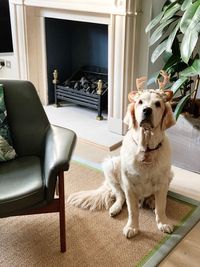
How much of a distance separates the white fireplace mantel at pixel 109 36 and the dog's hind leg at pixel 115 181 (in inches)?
42.6

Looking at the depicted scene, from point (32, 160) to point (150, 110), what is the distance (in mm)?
730

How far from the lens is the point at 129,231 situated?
2008mm

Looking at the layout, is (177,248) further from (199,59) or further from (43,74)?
(43,74)

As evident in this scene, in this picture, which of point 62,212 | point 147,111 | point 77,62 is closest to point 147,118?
point 147,111

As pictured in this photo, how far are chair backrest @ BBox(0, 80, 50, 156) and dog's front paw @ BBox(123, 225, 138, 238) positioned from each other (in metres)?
0.64

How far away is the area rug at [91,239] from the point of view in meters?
1.85

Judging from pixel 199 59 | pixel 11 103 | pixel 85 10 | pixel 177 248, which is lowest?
pixel 177 248

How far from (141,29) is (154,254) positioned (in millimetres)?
1811

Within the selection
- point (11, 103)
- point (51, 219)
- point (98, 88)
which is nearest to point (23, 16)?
point (98, 88)

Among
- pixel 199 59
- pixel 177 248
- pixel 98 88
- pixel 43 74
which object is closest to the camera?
pixel 177 248

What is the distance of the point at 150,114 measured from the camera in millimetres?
1796

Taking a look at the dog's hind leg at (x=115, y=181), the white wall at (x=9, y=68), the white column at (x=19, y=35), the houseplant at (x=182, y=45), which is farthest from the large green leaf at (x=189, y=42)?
the white wall at (x=9, y=68)

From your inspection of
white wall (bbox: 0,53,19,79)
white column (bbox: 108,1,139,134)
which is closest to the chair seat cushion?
white column (bbox: 108,1,139,134)

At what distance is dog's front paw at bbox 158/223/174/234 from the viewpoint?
2043 millimetres
